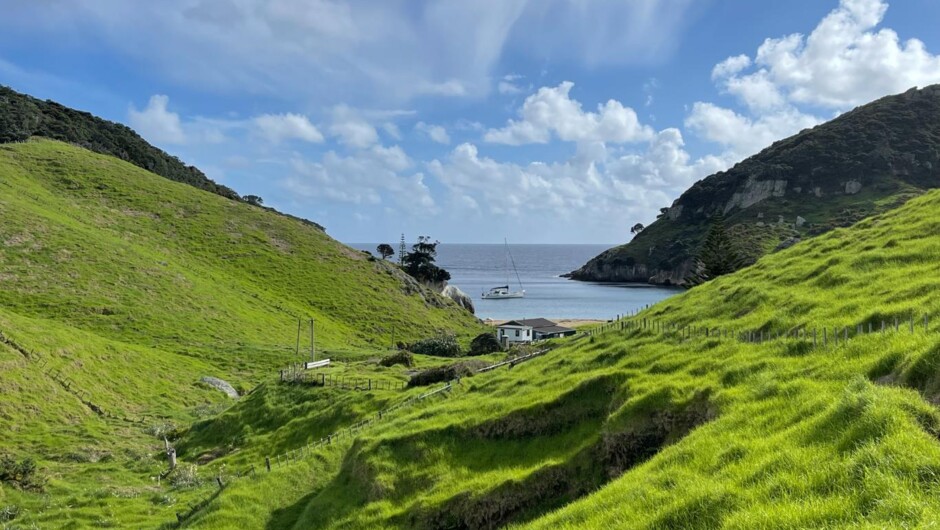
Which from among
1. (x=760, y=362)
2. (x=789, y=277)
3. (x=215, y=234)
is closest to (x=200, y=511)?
(x=760, y=362)

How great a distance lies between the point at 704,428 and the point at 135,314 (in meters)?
83.5

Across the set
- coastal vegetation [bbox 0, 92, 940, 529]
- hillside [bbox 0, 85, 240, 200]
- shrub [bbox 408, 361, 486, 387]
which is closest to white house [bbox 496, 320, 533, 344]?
coastal vegetation [bbox 0, 92, 940, 529]

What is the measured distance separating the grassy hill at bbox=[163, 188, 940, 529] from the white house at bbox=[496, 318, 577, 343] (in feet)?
183

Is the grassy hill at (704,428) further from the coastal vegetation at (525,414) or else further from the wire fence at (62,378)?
the wire fence at (62,378)

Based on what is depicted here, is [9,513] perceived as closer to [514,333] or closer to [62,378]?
[62,378]

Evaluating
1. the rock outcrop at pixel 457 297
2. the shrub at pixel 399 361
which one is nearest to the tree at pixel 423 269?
the rock outcrop at pixel 457 297

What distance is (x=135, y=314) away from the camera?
7975cm

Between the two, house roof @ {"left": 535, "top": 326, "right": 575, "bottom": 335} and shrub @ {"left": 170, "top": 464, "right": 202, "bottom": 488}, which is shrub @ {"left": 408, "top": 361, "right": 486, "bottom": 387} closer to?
shrub @ {"left": 170, "top": 464, "right": 202, "bottom": 488}

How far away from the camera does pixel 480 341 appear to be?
8381 cm

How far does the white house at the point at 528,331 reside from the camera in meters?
93.5

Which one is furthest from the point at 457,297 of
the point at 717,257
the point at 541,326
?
the point at 717,257

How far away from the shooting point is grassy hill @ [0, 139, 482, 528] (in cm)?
3972

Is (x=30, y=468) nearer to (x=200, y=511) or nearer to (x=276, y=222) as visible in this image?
(x=200, y=511)

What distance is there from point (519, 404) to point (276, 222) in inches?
5163
